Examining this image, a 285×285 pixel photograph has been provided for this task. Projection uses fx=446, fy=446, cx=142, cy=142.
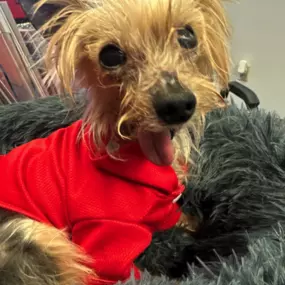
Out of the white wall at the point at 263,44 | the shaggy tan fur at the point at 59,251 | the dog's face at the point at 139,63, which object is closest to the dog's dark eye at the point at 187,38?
the dog's face at the point at 139,63

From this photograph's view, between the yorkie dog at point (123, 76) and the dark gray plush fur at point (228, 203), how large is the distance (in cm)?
14

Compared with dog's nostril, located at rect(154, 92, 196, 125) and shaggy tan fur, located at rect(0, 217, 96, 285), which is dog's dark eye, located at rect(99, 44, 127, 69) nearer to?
dog's nostril, located at rect(154, 92, 196, 125)

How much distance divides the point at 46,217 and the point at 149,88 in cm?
35

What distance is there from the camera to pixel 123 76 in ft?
2.52

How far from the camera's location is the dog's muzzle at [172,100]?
2.32 feet

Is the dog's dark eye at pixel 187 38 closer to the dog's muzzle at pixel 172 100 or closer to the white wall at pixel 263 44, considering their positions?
the dog's muzzle at pixel 172 100

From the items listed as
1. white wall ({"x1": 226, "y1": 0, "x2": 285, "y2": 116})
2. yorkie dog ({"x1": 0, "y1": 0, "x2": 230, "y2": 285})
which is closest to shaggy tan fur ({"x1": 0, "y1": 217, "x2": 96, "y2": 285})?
yorkie dog ({"x1": 0, "y1": 0, "x2": 230, "y2": 285})

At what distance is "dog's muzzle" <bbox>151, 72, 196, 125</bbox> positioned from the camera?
0.71 metres

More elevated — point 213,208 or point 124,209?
point 124,209

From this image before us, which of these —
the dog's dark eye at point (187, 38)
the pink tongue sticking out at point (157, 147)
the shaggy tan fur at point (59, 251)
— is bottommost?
the shaggy tan fur at point (59, 251)

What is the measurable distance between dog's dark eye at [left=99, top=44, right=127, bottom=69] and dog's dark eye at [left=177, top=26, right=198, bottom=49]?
0.35 ft

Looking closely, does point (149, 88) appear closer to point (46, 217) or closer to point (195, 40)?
point (195, 40)

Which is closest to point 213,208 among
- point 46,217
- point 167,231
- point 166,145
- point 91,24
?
point 167,231

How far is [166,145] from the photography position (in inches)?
33.9
